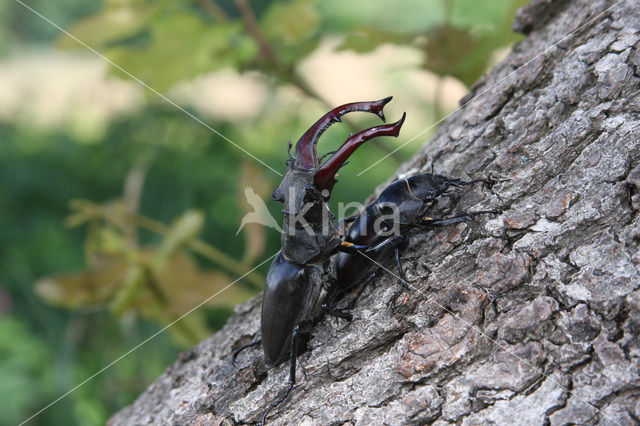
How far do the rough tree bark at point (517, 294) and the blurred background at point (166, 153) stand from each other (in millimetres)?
462

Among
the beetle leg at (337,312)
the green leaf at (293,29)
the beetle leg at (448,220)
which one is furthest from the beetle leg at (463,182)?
the green leaf at (293,29)

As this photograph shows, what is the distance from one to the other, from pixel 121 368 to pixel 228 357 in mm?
2416

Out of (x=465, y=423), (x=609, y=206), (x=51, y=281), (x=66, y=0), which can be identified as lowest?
(x=465, y=423)

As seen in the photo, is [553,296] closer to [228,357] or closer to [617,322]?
[617,322]

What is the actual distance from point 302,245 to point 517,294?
0.88 metres

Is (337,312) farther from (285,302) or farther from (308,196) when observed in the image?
(308,196)

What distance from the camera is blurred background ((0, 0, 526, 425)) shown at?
2096 millimetres

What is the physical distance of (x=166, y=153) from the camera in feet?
17.6

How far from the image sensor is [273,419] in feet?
5.01

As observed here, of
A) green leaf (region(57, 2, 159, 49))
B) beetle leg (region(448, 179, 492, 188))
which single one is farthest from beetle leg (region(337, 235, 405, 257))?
green leaf (region(57, 2, 159, 49))

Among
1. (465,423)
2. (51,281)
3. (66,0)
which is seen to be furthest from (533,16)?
(66,0)
